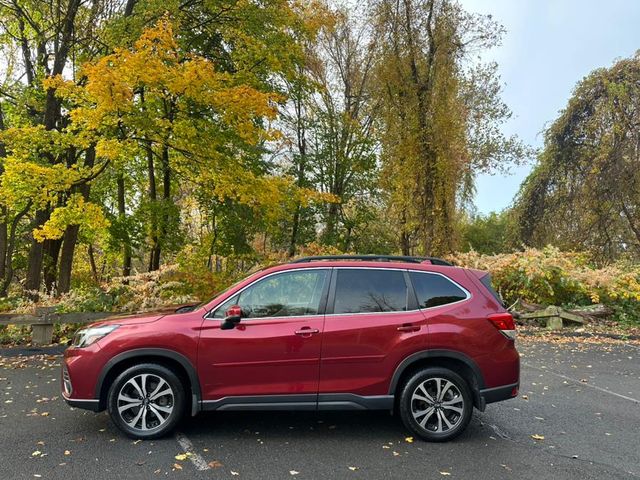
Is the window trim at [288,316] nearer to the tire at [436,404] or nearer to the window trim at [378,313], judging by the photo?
the window trim at [378,313]

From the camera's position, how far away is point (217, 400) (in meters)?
4.45

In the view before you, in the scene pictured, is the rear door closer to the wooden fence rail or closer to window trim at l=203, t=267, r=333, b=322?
window trim at l=203, t=267, r=333, b=322

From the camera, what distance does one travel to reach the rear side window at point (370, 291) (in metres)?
4.66

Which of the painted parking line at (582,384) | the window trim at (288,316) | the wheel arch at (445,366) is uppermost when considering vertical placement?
the window trim at (288,316)

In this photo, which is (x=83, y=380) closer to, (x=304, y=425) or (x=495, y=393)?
(x=304, y=425)

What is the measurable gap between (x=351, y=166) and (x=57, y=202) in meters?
15.6

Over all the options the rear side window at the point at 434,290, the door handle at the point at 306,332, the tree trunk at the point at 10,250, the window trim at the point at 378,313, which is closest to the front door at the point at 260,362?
the door handle at the point at 306,332

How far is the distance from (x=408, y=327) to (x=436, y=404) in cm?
77

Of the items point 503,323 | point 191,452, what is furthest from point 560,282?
point 191,452

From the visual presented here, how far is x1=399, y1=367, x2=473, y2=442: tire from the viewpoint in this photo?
450 centimetres

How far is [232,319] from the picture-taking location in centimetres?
448

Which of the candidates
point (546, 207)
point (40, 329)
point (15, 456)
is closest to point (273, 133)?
point (40, 329)

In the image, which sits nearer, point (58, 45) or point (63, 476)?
point (63, 476)

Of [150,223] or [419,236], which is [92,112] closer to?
[150,223]
